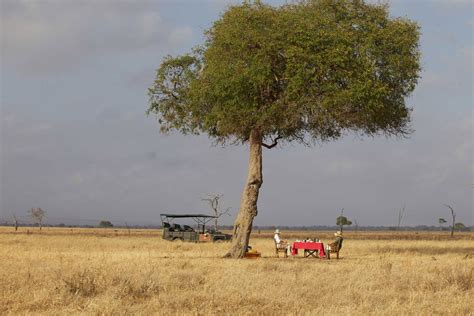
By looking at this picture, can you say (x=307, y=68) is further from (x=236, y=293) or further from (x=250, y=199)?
(x=236, y=293)

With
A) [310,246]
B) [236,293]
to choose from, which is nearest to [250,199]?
[310,246]

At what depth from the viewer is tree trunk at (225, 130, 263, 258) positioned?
2966 cm

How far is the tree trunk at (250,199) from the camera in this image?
2966 cm

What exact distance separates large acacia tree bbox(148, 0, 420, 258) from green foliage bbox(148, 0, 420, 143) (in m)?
0.04

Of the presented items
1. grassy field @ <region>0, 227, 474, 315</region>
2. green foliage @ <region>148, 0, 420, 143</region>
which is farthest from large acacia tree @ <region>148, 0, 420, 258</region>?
grassy field @ <region>0, 227, 474, 315</region>

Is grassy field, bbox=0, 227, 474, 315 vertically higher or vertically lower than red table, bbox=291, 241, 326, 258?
lower

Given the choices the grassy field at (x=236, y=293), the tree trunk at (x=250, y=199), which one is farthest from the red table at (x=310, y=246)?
the grassy field at (x=236, y=293)

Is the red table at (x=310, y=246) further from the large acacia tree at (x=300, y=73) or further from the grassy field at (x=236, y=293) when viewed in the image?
the grassy field at (x=236, y=293)

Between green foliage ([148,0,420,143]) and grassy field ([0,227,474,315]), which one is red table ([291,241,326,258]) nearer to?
green foliage ([148,0,420,143])

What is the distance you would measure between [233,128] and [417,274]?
12464mm

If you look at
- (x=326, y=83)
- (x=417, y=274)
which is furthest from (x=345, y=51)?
(x=417, y=274)

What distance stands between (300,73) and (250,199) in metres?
6.25

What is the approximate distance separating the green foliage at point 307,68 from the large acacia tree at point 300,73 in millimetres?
42

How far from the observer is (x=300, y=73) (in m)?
26.9
